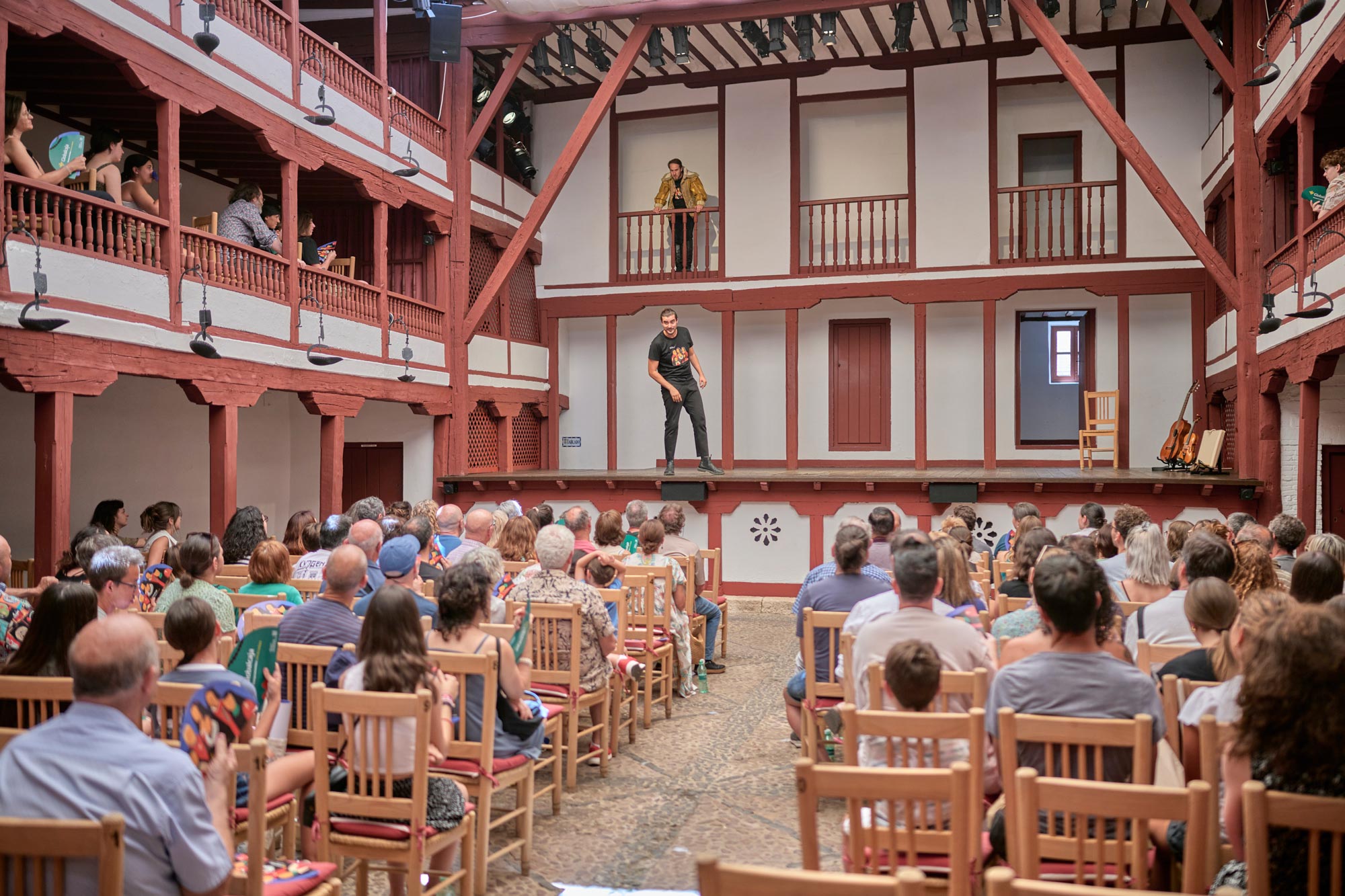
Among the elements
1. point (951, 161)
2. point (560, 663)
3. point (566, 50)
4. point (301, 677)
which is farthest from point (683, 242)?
point (301, 677)

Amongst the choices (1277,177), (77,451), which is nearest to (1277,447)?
(1277,177)

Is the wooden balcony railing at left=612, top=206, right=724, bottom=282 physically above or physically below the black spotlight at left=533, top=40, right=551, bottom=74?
below

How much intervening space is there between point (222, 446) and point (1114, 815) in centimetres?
786

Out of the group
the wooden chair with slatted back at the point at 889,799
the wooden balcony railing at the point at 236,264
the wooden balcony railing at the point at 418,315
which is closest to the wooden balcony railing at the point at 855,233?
the wooden balcony railing at the point at 418,315

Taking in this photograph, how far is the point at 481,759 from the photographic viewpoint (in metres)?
3.45

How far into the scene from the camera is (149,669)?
2.11m

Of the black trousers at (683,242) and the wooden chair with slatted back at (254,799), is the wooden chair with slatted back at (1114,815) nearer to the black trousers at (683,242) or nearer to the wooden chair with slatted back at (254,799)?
the wooden chair with slatted back at (254,799)

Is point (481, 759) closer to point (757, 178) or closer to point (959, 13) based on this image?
point (959, 13)

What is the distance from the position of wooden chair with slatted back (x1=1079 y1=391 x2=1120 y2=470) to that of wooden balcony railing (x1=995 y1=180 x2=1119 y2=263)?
179cm

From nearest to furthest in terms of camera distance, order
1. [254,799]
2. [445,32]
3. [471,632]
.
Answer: [254,799] → [471,632] → [445,32]

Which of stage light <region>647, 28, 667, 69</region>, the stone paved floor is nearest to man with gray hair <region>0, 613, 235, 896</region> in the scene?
the stone paved floor

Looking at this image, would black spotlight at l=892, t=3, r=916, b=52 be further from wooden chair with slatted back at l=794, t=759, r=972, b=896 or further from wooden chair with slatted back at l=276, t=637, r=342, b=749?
wooden chair with slatted back at l=794, t=759, r=972, b=896

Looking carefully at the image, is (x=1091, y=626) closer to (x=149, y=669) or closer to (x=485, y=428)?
(x=149, y=669)

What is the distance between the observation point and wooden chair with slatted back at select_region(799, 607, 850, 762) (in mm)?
4473
